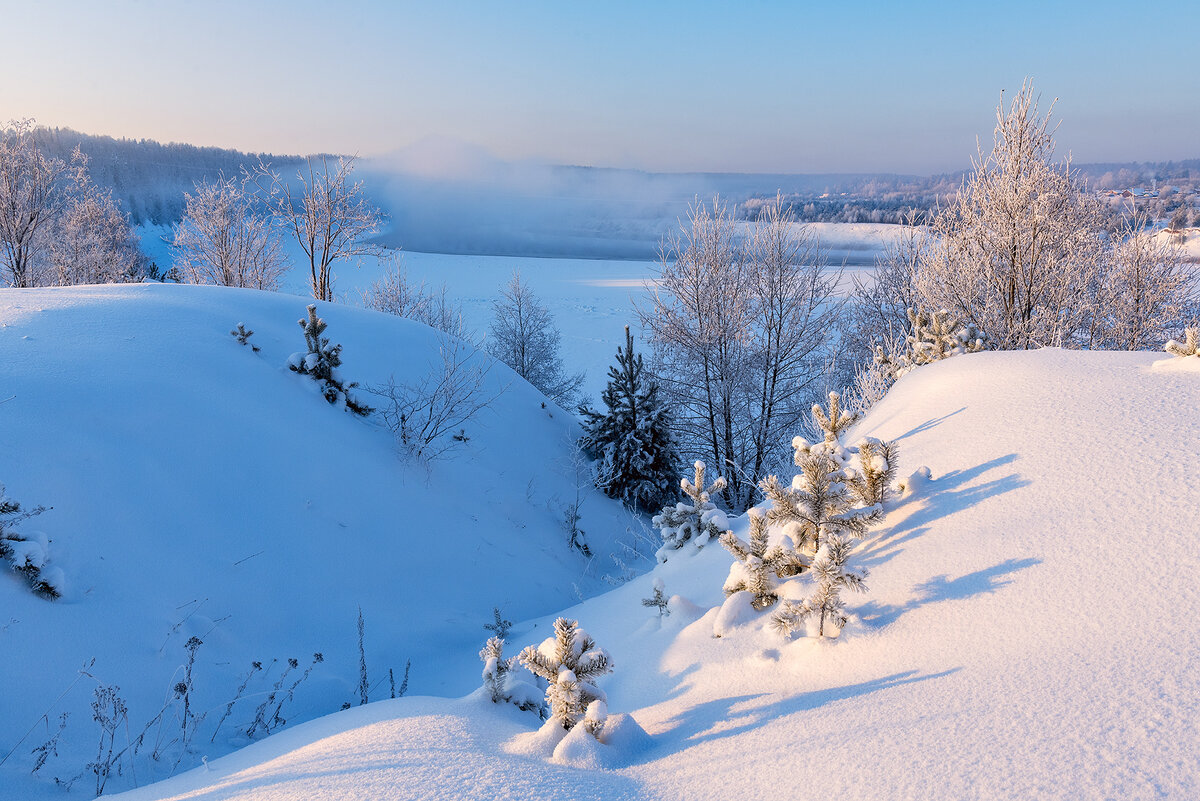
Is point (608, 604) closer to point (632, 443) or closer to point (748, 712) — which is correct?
point (748, 712)

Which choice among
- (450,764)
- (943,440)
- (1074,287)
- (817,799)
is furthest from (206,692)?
(1074,287)

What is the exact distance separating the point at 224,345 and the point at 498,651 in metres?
8.24

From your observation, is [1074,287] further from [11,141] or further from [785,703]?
[11,141]

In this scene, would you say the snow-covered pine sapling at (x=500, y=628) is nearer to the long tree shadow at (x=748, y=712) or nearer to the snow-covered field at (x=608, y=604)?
the snow-covered field at (x=608, y=604)

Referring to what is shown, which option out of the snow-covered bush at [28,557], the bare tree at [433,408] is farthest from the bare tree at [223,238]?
the snow-covered bush at [28,557]

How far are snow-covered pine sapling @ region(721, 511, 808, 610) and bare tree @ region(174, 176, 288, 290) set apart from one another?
2987 cm

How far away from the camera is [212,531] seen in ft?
20.8

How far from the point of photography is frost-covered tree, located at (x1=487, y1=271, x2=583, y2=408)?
3161 cm

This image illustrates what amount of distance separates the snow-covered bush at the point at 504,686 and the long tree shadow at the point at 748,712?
3.08 ft

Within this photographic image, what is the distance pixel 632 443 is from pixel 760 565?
40.3 ft

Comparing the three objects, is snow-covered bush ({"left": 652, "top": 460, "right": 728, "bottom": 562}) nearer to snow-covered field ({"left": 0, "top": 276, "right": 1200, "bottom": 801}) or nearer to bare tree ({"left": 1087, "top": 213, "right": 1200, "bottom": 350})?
snow-covered field ({"left": 0, "top": 276, "right": 1200, "bottom": 801})

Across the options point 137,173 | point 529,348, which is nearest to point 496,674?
point 529,348

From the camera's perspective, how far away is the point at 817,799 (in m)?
2.09

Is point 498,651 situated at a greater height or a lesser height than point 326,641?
greater
